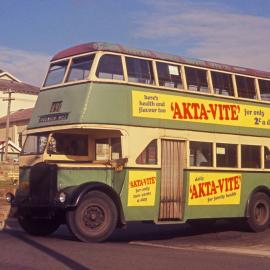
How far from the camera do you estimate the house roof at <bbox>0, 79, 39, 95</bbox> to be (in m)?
71.8

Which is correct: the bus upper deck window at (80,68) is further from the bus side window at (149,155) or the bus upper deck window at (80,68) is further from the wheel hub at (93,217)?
the wheel hub at (93,217)

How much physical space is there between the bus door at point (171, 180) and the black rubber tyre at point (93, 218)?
5.19 feet

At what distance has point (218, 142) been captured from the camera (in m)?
16.4

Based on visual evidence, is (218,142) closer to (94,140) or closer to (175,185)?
(175,185)

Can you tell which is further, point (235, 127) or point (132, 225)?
point (132, 225)

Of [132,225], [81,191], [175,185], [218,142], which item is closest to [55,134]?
[81,191]

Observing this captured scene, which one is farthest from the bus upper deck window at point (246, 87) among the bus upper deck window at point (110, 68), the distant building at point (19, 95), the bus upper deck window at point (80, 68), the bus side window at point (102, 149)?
the distant building at point (19, 95)

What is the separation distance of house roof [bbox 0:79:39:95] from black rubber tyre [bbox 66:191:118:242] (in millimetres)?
57941

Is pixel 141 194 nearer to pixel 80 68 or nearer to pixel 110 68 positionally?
pixel 110 68

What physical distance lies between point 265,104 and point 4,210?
8447 millimetres

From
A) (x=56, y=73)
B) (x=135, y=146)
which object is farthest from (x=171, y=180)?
(x=56, y=73)

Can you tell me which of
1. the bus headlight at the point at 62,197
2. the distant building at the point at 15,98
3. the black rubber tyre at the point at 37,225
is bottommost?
the black rubber tyre at the point at 37,225

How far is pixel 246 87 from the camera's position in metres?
17.7

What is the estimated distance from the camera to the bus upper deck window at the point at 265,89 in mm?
18109
